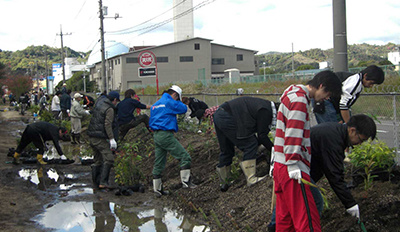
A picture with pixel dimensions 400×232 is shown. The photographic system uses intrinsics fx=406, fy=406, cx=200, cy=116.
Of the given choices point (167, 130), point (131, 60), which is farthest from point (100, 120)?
point (131, 60)

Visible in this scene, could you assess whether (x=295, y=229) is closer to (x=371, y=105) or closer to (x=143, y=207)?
(x=143, y=207)

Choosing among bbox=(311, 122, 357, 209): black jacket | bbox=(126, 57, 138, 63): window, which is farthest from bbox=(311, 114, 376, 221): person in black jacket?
bbox=(126, 57, 138, 63): window

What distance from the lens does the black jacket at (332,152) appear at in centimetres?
375

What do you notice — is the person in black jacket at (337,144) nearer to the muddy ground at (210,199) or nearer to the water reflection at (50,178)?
the muddy ground at (210,199)

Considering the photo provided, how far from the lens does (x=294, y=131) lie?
351 centimetres

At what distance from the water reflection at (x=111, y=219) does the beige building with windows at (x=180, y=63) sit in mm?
50801

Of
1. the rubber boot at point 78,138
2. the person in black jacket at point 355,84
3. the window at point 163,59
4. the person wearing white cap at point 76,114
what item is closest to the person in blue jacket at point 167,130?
the person in black jacket at point 355,84

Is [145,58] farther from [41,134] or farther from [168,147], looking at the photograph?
[168,147]

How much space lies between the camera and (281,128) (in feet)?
12.3

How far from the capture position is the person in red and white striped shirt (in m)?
3.52

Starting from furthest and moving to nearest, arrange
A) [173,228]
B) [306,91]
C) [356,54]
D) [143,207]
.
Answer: [356,54]
[143,207]
[173,228]
[306,91]

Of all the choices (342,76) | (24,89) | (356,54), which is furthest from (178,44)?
(356,54)

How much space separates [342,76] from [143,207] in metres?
3.86

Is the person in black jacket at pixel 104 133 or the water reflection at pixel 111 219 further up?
the person in black jacket at pixel 104 133
